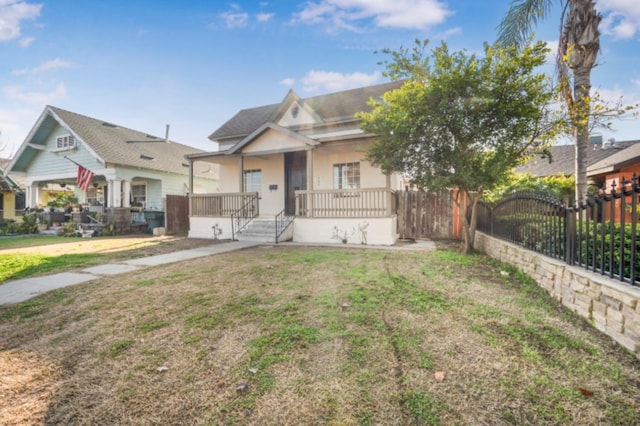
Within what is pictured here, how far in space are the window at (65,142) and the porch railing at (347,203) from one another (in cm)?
1487

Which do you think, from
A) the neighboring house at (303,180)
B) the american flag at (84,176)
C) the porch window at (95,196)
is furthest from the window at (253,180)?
the porch window at (95,196)

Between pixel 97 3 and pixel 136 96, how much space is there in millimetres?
7569

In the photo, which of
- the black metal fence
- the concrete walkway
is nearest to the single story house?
the black metal fence

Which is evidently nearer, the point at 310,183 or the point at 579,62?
the point at 579,62

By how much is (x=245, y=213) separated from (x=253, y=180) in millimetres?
2868

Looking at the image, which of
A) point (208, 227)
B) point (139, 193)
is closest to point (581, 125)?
point (208, 227)

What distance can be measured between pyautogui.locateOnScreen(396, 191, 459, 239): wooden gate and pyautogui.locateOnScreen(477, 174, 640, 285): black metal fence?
437 centimetres

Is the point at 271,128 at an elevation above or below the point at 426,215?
above

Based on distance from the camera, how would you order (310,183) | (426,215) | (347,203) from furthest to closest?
1. (426,215)
2. (310,183)
3. (347,203)

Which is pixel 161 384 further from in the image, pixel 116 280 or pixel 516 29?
pixel 516 29

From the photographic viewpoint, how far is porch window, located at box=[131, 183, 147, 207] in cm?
1902

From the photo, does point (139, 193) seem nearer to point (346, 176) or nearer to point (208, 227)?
point (208, 227)

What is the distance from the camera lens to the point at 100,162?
50.4 ft

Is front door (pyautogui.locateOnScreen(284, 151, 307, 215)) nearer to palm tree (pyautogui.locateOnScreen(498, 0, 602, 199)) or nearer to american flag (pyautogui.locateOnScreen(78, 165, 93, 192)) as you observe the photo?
palm tree (pyautogui.locateOnScreen(498, 0, 602, 199))
